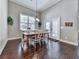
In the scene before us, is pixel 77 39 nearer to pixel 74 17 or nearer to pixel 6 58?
pixel 74 17

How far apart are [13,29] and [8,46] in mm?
757

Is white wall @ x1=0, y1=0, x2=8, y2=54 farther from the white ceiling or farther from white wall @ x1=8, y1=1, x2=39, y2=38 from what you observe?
the white ceiling

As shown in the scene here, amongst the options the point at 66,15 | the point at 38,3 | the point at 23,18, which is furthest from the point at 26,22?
the point at 66,15

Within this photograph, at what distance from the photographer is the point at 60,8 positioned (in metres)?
2.84

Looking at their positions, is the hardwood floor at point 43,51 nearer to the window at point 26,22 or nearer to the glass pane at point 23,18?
the window at point 26,22

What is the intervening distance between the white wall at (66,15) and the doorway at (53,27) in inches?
4.5

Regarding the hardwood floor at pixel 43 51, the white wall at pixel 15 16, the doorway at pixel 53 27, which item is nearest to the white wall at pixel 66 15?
the doorway at pixel 53 27

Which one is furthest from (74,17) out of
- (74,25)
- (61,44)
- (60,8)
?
(61,44)

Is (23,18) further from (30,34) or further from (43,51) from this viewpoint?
(43,51)

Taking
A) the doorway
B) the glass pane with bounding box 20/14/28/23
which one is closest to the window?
the glass pane with bounding box 20/14/28/23

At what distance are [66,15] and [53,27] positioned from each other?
1.75 ft

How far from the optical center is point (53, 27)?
281 centimetres

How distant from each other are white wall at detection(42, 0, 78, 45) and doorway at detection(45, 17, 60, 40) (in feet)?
0.38

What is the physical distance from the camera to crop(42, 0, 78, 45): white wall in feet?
8.25
